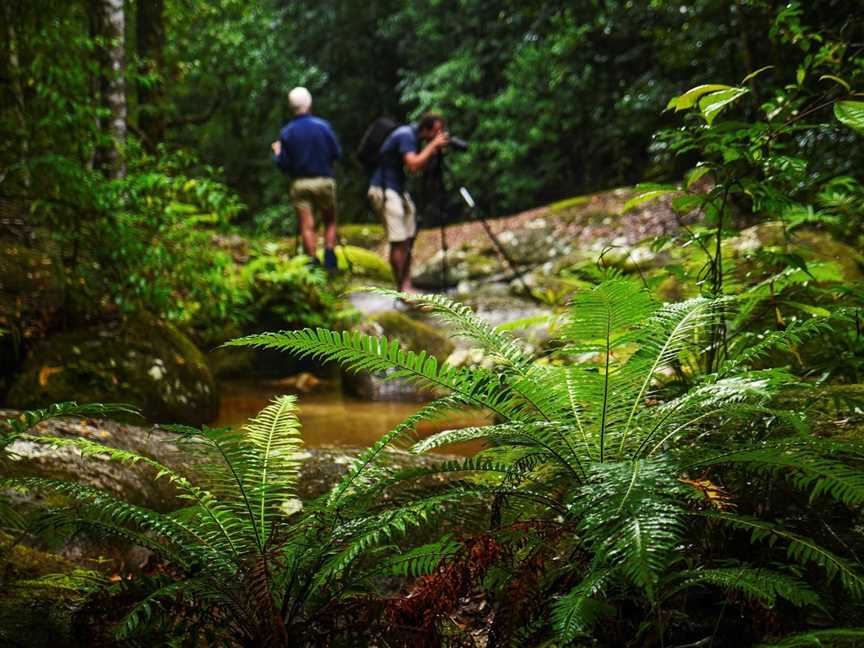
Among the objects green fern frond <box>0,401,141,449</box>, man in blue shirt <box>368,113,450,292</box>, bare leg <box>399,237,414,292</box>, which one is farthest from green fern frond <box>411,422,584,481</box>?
bare leg <box>399,237,414,292</box>

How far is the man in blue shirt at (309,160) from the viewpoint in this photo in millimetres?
7867

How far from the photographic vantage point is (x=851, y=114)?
1.54 m

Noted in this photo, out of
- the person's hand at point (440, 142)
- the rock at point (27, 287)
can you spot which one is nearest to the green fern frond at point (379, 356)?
the rock at point (27, 287)

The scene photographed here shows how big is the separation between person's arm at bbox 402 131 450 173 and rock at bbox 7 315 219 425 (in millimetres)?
3085

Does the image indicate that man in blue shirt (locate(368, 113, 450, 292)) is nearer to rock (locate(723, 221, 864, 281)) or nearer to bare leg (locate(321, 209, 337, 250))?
bare leg (locate(321, 209, 337, 250))

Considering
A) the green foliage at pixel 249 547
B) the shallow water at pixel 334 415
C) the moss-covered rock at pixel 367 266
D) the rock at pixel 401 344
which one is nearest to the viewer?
the green foliage at pixel 249 547

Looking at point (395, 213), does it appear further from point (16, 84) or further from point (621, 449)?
point (621, 449)

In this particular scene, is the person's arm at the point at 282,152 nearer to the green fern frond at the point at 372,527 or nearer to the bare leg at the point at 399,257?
the bare leg at the point at 399,257

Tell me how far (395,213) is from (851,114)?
6.12 meters

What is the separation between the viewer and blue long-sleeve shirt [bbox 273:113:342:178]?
7.86 metres

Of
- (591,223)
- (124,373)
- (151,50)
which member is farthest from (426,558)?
(591,223)

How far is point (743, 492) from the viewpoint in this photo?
5.54 ft

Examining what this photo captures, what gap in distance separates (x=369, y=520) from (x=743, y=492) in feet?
3.13

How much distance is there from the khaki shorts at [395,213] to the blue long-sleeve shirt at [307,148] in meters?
0.83
